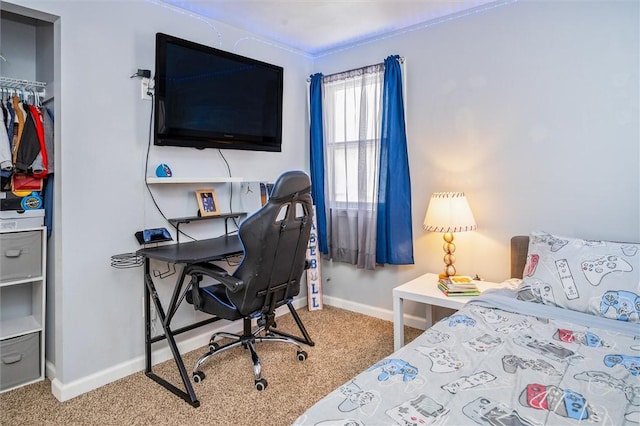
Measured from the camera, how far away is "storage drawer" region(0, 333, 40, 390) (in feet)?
7.27

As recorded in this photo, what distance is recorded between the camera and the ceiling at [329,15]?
8.84ft

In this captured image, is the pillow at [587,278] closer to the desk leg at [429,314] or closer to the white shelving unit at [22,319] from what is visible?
the desk leg at [429,314]

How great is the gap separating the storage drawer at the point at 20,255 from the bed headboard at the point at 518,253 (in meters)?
2.99

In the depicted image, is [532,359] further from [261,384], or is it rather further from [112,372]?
[112,372]

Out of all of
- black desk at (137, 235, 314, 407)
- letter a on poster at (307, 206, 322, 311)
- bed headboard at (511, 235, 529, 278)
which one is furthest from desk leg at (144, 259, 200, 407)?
bed headboard at (511, 235, 529, 278)

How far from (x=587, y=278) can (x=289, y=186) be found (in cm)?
160

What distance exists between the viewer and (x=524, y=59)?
2.58m

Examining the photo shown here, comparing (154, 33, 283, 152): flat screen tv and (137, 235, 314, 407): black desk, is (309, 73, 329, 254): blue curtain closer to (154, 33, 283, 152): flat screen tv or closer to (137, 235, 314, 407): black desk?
(154, 33, 283, 152): flat screen tv

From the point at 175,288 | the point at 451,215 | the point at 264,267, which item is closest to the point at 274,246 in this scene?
the point at 264,267

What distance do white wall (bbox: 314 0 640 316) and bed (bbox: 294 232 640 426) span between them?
0.44m

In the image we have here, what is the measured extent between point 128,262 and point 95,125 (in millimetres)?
867

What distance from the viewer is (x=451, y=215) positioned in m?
2.62

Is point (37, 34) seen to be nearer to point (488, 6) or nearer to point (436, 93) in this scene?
point (436, 93)

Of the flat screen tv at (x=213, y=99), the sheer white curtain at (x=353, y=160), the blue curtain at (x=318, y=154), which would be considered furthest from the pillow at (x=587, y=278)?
the flat screen tv at (x=213, y=99)
